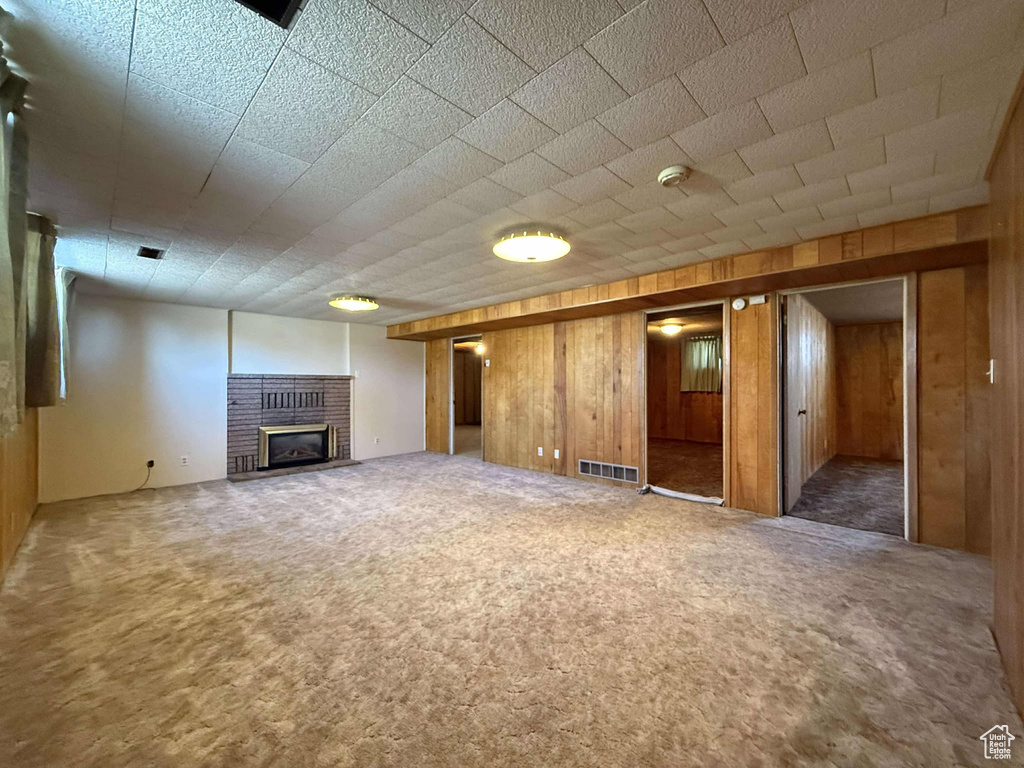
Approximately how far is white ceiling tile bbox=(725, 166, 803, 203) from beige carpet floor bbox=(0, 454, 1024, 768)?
242cm

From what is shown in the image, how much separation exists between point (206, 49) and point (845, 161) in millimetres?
2866

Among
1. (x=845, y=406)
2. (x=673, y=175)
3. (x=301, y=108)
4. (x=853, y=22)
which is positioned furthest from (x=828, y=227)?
(x=845, y=406)

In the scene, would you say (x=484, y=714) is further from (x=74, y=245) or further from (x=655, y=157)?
(x=74, y=245)

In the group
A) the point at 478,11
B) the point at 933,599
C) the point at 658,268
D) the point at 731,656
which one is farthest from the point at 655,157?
the point at 933,599

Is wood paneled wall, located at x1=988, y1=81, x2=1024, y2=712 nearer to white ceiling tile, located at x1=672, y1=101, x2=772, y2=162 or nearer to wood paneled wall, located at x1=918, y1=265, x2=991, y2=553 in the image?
white ceiling tile, located at x1=672, y1=101, x2=772, y2=162

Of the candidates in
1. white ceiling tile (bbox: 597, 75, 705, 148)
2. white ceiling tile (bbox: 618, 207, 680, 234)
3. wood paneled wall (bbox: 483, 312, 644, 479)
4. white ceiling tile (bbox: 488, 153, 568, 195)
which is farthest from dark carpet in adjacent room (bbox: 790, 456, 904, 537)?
white ceiling tile (bbox: 488, 153, 568, 195)

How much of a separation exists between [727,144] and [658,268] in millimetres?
2074

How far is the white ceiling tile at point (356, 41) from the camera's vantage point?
124 cm

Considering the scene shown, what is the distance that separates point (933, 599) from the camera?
236cm

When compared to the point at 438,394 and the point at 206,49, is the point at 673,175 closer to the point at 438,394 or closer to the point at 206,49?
the point at 206,49

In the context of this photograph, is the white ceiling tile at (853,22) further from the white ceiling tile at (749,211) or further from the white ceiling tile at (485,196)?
the white ceiling tile at (485,196)

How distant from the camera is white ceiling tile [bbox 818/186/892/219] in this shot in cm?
244

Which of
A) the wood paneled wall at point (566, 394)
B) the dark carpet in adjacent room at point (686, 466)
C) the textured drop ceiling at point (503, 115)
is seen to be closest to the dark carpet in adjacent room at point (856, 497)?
the dark carpet in adjacent room at point (686, 466)

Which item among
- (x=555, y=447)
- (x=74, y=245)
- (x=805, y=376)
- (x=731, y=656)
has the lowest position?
(x=731, y=656)
